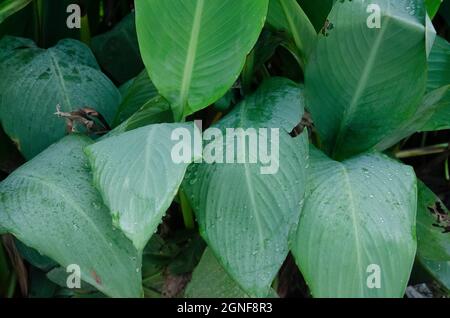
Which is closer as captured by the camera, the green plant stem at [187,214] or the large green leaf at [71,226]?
Result: the large green leaf at [71,226]

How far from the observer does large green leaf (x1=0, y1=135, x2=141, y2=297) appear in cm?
80

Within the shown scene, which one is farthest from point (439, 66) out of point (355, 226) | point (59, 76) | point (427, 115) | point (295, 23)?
point (59, 76)

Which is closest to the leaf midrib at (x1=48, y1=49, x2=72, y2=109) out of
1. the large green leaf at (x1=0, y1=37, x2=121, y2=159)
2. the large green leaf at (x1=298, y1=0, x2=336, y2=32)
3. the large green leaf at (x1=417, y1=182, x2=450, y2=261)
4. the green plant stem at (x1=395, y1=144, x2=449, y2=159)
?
the large green leaf at (x1=0, y1=37, x2=121, y2=159)

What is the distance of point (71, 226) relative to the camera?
0.81m

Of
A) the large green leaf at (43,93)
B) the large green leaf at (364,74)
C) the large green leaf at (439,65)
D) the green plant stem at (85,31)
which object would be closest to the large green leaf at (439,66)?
the large green leaf at (439,65)

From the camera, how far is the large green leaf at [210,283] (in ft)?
3.14

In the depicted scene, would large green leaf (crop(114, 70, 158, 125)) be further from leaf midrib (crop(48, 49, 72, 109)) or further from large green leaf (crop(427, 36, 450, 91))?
large green leaf (crop(427, 36, 450, 91))

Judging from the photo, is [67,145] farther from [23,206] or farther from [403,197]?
[403,197]

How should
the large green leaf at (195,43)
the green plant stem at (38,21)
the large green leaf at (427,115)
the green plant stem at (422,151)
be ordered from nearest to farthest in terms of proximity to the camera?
the large green leaf at (195,43) → the large green leaf at (427,115) → the green plant stem at (38,21) → the green plant stem at (422,151)

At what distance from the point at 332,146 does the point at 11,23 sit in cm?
60

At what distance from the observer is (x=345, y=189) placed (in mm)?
836

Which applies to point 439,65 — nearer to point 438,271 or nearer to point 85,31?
point 438,271

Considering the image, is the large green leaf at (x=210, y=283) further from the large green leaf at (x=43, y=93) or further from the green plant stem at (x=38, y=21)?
the green plant stem at (x=38, y=21)
